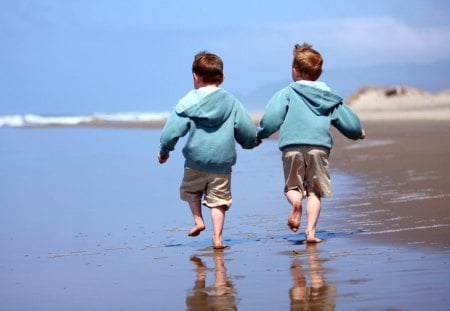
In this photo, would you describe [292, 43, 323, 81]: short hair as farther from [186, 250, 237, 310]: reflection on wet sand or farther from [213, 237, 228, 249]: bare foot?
[186, 250, 237, 310]: reflection on wet sand

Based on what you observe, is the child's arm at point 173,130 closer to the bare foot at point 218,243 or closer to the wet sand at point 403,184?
the bare foot at point 218,243

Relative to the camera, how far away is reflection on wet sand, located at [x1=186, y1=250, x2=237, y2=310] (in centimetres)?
476

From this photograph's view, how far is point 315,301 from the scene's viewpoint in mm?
4711

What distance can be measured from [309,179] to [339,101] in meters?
0.57

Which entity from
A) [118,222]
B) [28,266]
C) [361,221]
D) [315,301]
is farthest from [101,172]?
[315,301]

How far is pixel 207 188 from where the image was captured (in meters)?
7.07

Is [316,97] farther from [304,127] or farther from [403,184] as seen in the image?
[403,184]

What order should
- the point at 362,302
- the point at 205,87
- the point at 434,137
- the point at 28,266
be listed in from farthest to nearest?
the point at 434,137 → the point at 205,87 → the point at 28,266 → the point at 362,302

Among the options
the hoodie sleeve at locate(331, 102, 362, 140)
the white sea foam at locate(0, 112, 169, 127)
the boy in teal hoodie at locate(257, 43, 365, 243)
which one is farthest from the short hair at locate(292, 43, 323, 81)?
the white sea foam at locate(0, 112, 169, 127)

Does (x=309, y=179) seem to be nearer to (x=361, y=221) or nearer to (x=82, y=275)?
(x=361, y=221)

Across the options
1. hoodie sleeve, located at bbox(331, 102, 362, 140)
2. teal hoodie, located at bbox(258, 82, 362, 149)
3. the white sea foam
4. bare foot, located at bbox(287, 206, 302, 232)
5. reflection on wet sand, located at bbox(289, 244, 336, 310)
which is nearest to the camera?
reflection on wet sand, located at bbox(289, 244, 336, 310)

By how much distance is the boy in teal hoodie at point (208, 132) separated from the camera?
6945 mm

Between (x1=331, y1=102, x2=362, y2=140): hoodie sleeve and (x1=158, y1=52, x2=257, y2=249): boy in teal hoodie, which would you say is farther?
(x1=331, y1=102, x2=362, y2=140): hoodie sleeve

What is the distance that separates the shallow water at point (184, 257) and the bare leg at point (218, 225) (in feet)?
0.25
